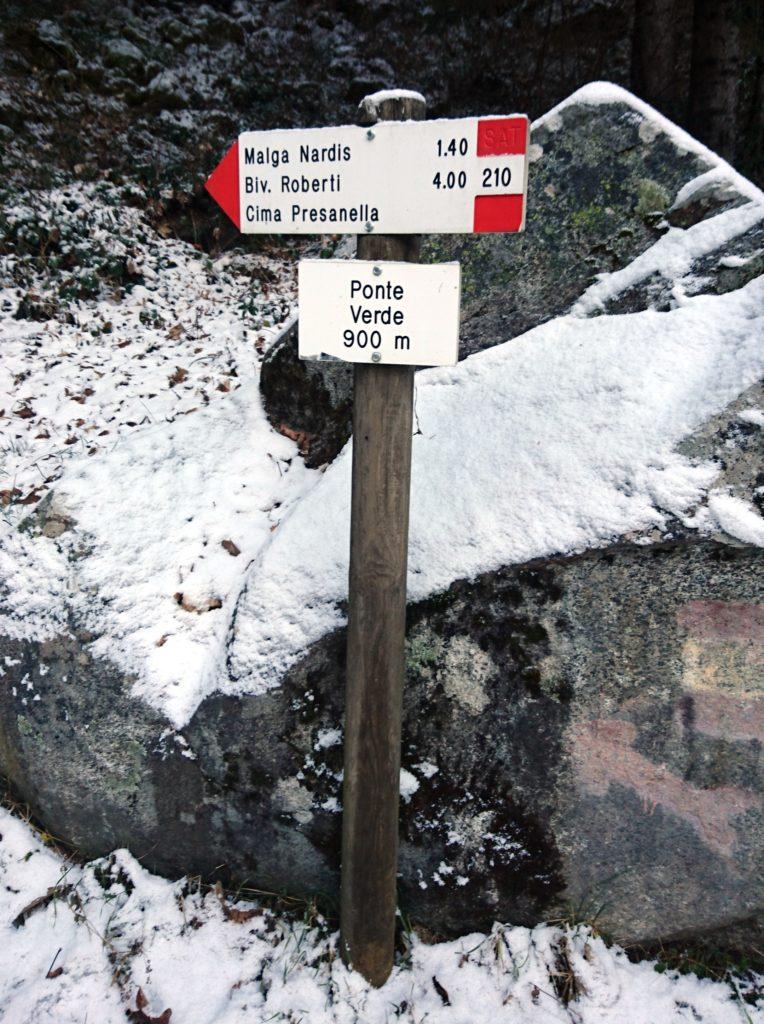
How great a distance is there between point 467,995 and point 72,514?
8.75 ft

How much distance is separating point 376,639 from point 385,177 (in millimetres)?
1348

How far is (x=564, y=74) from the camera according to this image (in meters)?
8.62

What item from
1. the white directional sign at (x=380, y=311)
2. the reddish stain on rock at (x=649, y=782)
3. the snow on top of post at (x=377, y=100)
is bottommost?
the reddish stain on rock at (x=649, y=782)

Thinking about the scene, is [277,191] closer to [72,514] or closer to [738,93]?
[72,514]

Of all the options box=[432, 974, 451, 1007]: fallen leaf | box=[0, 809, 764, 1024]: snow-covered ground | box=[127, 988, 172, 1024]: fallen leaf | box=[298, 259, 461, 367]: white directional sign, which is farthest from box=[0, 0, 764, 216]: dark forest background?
box=[127, 988, 172, 1024]: fallen leaf

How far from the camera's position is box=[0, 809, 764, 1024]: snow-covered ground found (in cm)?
240

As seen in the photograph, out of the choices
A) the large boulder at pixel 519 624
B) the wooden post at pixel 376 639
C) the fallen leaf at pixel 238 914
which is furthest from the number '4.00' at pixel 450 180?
the fallen leaf at pixel 238 914

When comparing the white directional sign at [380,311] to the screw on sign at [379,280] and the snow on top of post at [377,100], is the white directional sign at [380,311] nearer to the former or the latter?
the screw on sign at [379,280]

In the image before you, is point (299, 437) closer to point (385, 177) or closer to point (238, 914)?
point (385, 177)

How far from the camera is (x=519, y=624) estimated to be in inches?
95.7

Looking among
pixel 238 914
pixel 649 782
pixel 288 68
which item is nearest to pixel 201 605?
pixel 238 914

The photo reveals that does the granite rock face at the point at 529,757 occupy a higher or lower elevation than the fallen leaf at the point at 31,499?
lower

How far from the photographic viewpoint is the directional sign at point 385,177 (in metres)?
1.72

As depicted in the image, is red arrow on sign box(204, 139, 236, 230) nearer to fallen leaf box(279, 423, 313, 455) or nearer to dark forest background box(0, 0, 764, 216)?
fallen leaf box(279, 423, 313, 455)
